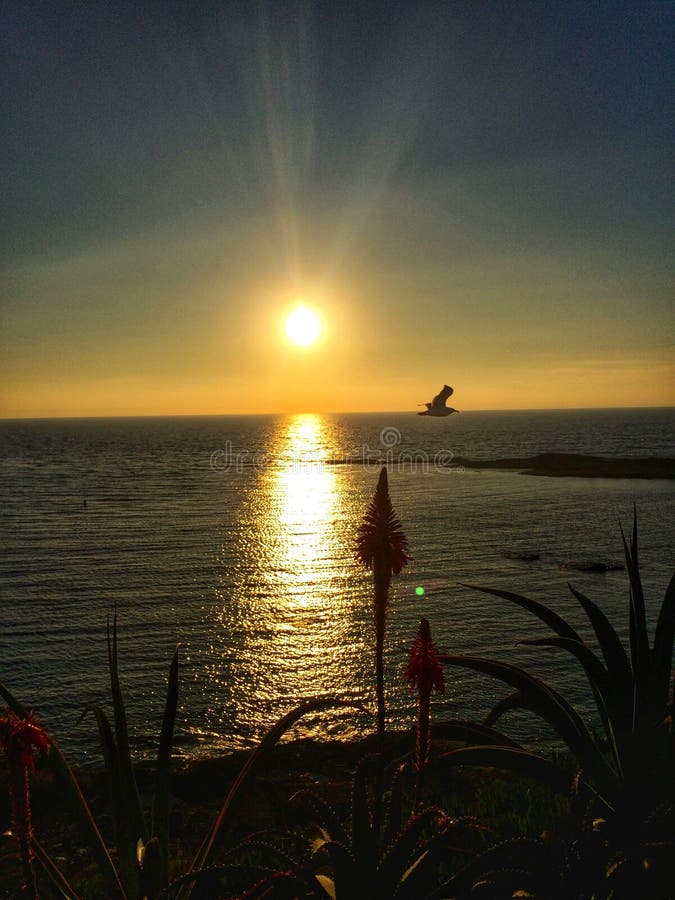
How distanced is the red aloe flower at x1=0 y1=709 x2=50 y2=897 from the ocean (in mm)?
740

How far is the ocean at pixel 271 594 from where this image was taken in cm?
1730

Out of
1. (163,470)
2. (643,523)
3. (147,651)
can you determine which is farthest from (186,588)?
(163,470)

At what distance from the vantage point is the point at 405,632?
23.3 meters

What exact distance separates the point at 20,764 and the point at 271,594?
2649 centimetres

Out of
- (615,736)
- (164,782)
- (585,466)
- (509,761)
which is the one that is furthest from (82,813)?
(585,466)

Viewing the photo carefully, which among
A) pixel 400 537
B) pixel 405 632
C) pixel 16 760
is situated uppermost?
pixel 400 537

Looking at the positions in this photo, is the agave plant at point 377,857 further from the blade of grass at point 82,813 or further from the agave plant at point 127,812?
the blade of grass at point 82,813

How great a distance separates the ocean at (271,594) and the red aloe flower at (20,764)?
0.74 meters

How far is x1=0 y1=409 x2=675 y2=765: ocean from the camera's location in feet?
56.7

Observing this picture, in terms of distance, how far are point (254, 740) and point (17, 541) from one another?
30.9 m

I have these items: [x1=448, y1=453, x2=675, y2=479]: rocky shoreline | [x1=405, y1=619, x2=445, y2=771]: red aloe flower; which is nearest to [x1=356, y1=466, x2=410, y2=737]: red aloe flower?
[x1=405, y1=619, x2=445, y2=771]: red aloe flower

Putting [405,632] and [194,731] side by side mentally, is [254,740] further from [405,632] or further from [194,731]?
[405,632]

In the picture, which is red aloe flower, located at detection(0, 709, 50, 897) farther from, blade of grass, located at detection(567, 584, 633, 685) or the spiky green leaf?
blade of grass, located at detection(567, 584, 633, 685)

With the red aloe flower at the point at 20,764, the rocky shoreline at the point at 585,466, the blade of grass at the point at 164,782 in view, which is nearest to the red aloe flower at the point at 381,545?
the blade of grass at the point at 164,782
